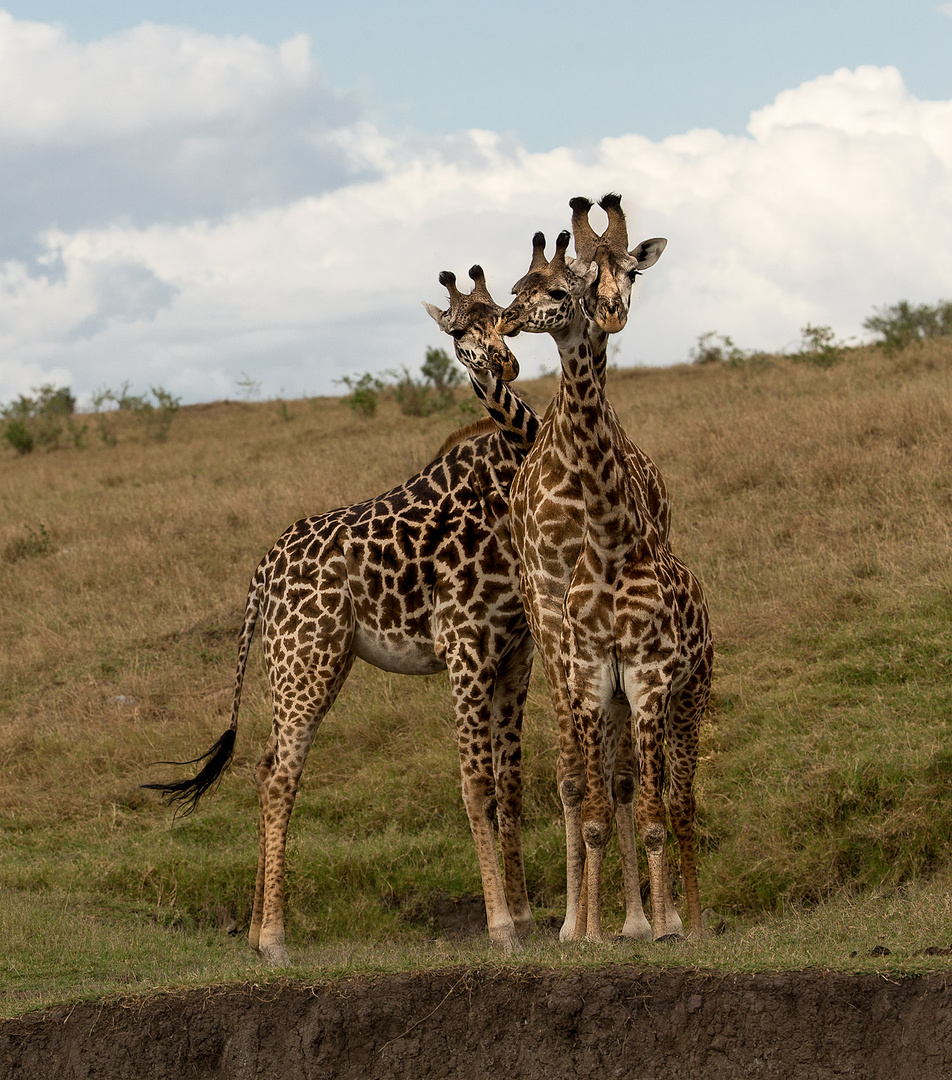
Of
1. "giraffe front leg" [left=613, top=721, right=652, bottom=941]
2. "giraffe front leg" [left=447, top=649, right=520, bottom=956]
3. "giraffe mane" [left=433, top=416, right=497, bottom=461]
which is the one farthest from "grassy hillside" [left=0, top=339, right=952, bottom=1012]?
"giraffe mane" [left=433, top=416, right=497, bottom=461]

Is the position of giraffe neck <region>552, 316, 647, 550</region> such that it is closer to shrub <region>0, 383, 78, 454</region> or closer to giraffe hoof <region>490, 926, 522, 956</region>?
Result: giraffe hoof <region>490, 926, 522, 956</region>

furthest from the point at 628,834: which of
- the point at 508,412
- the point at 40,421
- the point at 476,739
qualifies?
the point at 40,421

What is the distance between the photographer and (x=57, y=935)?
679cm

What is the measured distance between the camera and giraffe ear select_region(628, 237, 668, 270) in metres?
5.74

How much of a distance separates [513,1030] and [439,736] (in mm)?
4636

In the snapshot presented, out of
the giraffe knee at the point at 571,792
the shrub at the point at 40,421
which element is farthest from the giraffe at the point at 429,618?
the shrub at the point at 40,421

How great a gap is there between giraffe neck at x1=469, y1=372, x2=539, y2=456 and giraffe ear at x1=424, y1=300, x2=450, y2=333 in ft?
1.04

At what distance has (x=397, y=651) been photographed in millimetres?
6969

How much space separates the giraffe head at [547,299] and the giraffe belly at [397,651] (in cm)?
204

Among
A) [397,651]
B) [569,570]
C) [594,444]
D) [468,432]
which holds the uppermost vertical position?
[468,432]

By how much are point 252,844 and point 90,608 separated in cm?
570

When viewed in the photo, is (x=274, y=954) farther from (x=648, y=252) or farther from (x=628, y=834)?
(x=648, y=252)

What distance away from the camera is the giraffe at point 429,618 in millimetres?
6508

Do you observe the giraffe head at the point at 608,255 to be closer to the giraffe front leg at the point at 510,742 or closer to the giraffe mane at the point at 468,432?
the giraffe mane at the point at 468,432
